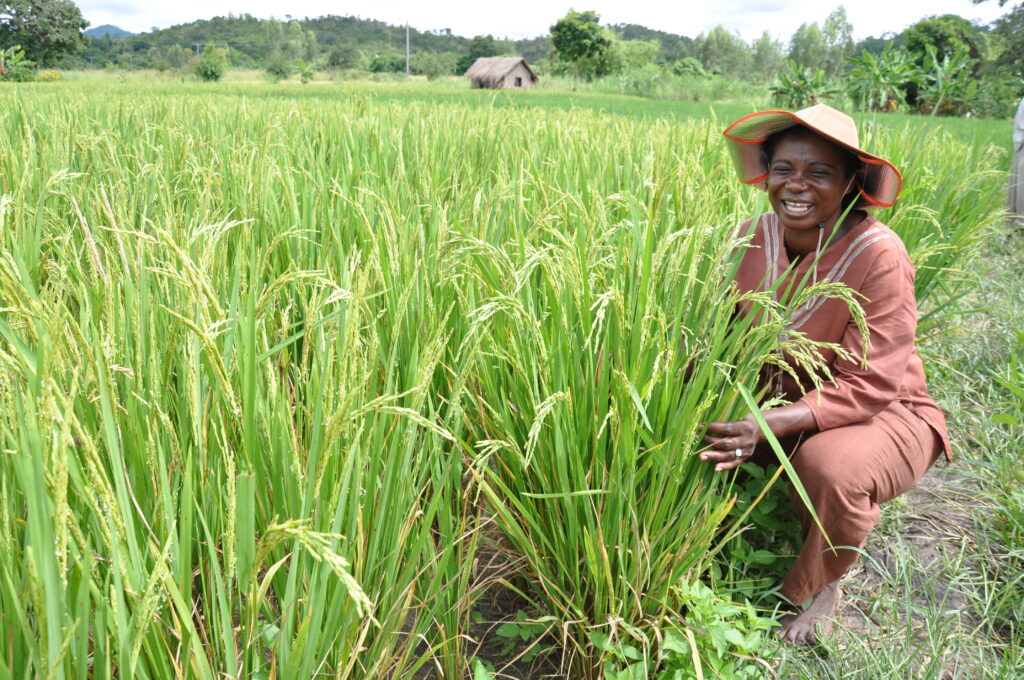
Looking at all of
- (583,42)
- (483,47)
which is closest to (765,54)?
(483,47)

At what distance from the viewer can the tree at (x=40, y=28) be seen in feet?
138

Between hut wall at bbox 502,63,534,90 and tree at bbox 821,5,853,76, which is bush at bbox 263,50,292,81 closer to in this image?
hut wall at bbox 502,63,534,90

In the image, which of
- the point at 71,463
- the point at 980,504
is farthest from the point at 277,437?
the point at 980,504

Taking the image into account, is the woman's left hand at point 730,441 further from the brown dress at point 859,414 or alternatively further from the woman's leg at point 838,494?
the woman's leg at point 838,494

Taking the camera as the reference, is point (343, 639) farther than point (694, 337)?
No

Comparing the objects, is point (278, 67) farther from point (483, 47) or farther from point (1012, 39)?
point (483, 47)

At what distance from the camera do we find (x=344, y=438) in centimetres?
104

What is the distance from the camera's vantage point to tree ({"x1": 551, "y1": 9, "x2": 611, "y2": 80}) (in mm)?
50000

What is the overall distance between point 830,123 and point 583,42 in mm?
53005

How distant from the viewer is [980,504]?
2.12m

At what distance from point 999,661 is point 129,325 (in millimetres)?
1853

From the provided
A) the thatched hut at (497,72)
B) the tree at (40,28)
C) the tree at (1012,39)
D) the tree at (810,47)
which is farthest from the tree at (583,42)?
the tree at (810,47)

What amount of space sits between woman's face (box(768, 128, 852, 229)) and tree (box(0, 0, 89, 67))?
52.1m

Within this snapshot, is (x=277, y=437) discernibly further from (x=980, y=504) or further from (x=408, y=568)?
(x=980, y=504)
